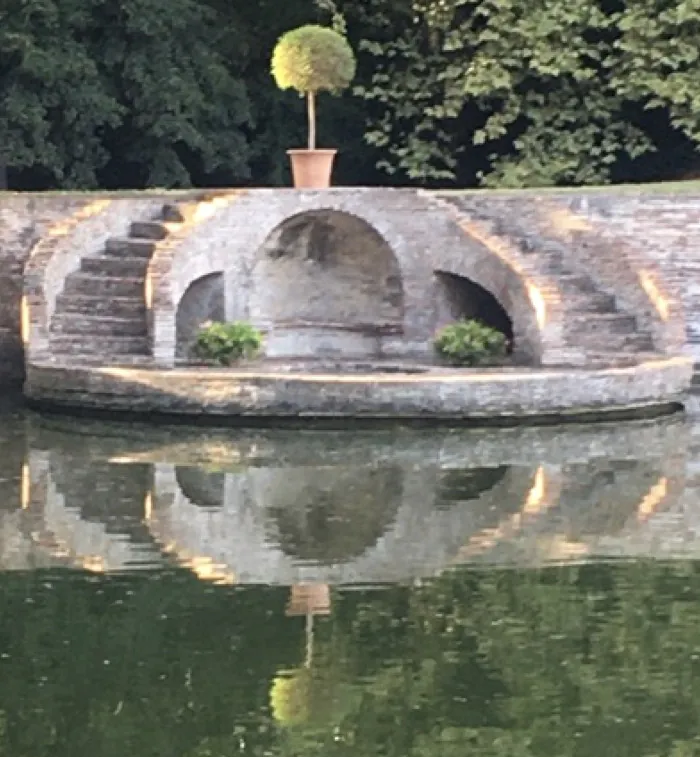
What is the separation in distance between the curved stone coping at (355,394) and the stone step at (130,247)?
6.43 feet

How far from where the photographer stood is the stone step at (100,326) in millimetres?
16141

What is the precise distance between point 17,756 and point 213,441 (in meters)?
6.78

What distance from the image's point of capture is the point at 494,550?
34.7ft

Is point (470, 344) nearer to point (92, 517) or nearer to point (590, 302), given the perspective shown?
point (590, 302)

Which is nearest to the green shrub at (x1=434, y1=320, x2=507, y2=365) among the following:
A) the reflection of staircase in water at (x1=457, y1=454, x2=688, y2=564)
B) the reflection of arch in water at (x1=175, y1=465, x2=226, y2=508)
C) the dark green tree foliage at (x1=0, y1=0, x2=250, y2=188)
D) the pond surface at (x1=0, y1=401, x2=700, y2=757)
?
the pond surface at (x1=0, y1=401, x2=700, y2=757)

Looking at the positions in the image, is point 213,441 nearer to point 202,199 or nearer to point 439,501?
point 439,501

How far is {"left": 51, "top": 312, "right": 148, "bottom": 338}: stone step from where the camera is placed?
16141 millimetres

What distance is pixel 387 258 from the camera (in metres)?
17.5

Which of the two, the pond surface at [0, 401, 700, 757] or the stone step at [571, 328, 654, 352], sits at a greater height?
the stone step at [571, 328, 654, 352]

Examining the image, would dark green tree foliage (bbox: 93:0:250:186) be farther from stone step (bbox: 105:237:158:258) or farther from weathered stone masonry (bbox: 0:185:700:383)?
stone step (bbox: 105:237:158:258)

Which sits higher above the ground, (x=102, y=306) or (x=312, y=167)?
(x=312, y=167)

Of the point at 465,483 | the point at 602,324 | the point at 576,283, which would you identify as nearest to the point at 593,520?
the point at 465,483

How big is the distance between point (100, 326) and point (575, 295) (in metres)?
4.13

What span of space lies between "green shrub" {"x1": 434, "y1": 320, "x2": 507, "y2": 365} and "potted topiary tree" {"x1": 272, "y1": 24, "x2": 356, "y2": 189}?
7.04ft
